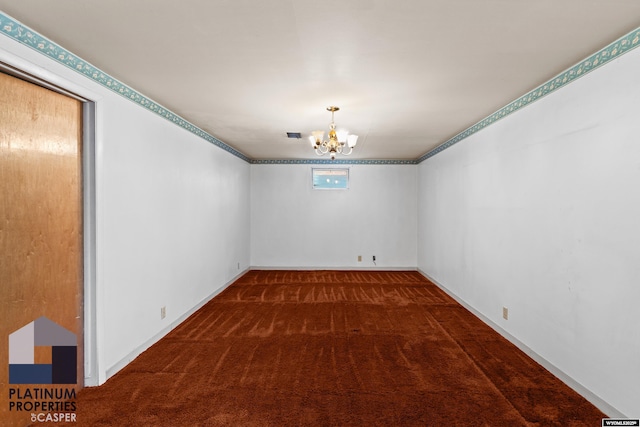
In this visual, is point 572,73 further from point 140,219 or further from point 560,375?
point 140,219

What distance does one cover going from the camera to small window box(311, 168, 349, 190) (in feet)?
25.9

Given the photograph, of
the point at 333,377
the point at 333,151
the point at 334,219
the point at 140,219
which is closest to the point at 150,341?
the point at 140,219

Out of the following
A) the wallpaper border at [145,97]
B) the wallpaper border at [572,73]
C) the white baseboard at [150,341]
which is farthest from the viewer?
the white baseboard at [150,341]

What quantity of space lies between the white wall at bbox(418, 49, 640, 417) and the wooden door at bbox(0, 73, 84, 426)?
12.6 feet

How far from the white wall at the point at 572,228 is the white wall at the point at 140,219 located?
147 inches

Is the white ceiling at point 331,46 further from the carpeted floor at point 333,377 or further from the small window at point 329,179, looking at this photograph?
the small window at point 329,179

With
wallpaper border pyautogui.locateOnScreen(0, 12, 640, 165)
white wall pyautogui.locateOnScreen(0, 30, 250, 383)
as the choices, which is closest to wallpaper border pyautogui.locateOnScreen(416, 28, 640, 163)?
wallpaper border pyautogui.locateOnScreen(0, 12, 640, 165)

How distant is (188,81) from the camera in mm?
2965

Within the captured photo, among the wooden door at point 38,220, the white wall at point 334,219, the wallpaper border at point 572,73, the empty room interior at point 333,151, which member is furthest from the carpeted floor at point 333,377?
the white wall at point 334,219

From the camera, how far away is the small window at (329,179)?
25.9 feet

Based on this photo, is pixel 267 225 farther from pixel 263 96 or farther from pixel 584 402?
pixel 584 402

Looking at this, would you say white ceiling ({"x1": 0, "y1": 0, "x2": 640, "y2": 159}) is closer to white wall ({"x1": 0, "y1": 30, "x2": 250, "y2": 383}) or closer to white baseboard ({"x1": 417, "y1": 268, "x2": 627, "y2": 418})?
white wall ({"x1": 0, "y1": 30, "x2": 250, "y2": 383})

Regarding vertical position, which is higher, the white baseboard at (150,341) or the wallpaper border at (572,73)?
the wallpaper border at (572,73)

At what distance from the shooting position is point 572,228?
2713 mm
